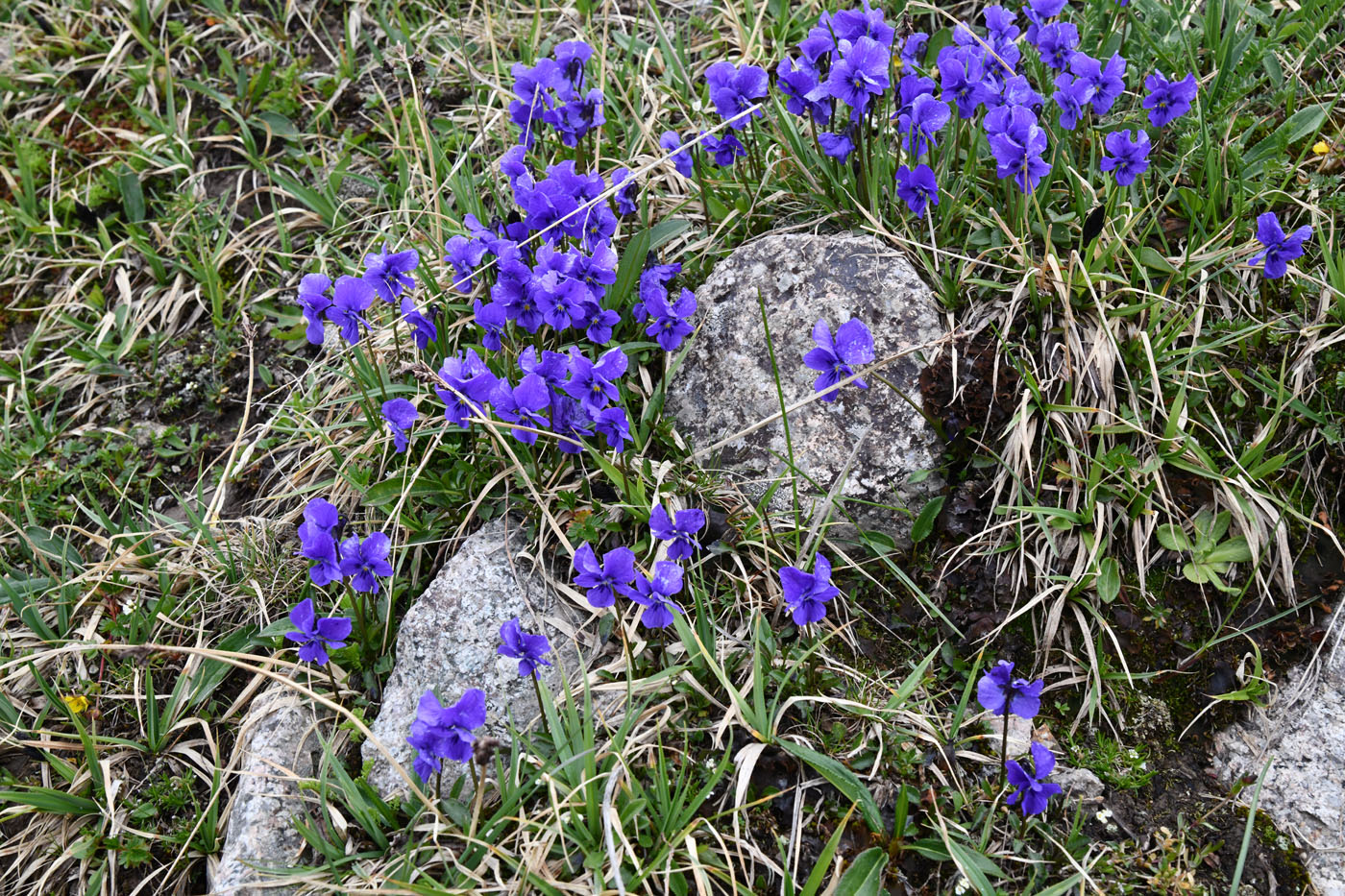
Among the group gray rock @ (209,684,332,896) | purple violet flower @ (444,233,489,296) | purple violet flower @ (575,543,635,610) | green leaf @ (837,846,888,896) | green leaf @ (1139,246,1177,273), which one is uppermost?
green leaf @ (1139,246,1177,273)

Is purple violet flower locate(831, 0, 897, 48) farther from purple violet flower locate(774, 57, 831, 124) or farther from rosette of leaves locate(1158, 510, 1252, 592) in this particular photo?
rosette of leaves locate(1158, 510, 1252, 592)

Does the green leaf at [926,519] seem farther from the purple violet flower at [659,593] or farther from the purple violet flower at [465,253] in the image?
the purple violet flower at [465,253]

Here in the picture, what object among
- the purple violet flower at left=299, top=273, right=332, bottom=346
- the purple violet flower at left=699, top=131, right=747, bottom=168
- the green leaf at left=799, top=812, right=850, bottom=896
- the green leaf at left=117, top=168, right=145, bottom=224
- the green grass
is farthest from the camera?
the green leaf at left=117, top=168, right=145, bottom=224

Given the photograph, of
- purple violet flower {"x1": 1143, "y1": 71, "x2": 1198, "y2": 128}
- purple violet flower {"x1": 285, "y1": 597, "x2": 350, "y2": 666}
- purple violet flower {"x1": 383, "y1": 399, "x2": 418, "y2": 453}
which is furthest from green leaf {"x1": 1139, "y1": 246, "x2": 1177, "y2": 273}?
purple violet flower {"x1": 285, "y1": 597, "x2": 350, "y2": 666}

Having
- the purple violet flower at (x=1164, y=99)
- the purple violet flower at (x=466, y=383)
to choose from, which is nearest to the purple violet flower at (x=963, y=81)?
the purple violet flower at (x=1164, y=99)

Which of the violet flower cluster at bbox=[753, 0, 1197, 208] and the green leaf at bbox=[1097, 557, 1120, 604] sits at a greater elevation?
the violet flower cluster at bbox=[753, 0, 1197, 208]

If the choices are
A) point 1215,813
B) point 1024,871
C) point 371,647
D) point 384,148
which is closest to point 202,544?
point 371,647
